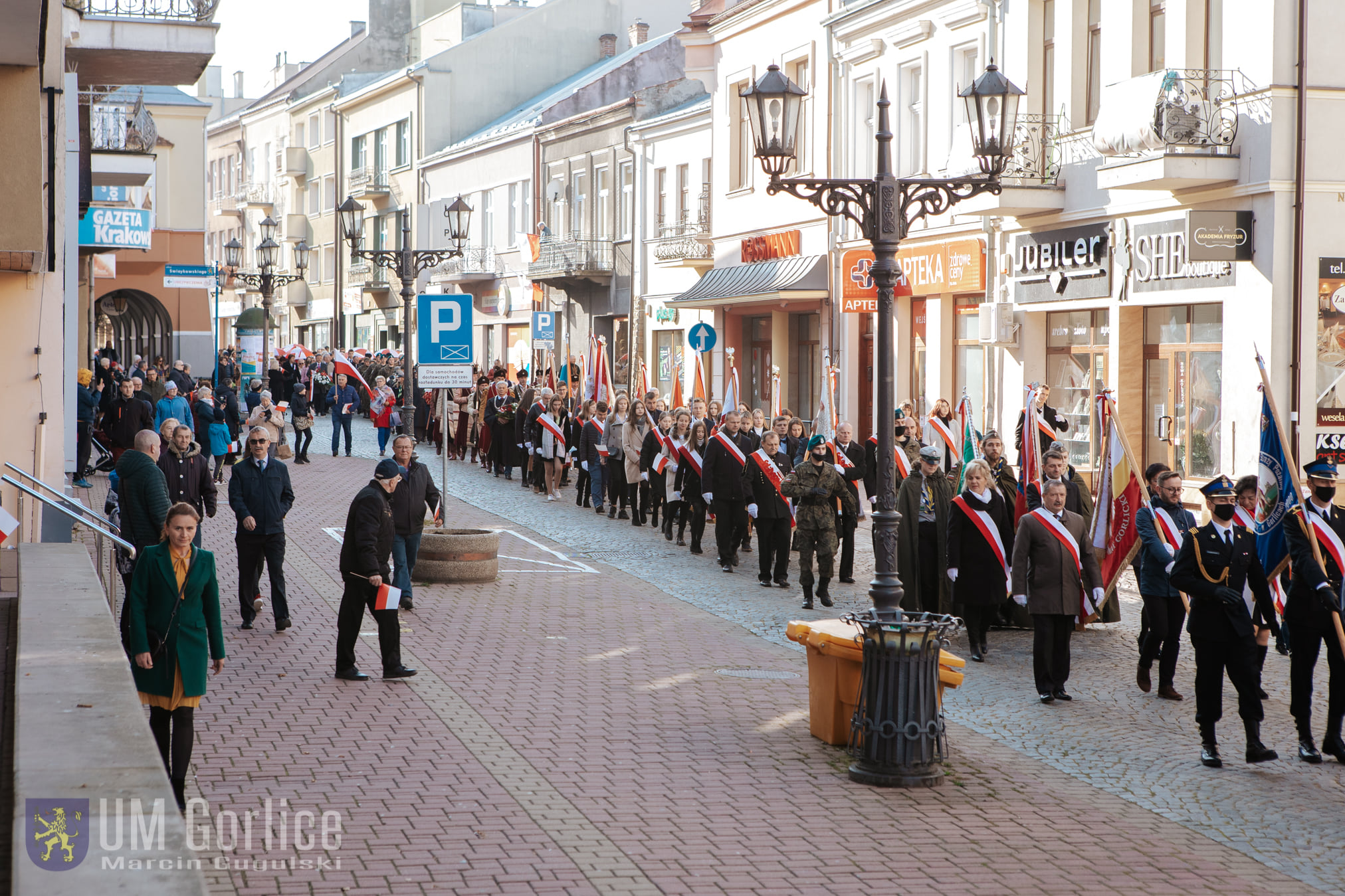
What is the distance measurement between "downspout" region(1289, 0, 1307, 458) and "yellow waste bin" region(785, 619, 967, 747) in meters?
9.93

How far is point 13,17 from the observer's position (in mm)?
12945

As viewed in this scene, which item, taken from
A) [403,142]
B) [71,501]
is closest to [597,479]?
[71,501]

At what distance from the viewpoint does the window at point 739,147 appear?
33.2 meters

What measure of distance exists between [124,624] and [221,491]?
17469 mm

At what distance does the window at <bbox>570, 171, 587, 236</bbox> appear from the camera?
140 ft

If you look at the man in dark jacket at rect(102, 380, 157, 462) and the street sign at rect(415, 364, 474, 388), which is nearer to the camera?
the street sign at rect(415, 364, 474, 388)

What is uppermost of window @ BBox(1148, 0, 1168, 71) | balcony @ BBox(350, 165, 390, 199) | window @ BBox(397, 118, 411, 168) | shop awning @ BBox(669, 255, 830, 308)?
window @ BBox(397, 118, 411, 168)

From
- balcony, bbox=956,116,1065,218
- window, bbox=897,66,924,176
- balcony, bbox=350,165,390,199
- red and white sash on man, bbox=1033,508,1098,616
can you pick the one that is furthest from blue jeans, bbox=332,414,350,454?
balcony, bbox=350,165,390,199

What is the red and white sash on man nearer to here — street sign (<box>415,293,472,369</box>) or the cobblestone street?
the cobblestone street

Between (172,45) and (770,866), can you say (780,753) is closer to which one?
(770,866)

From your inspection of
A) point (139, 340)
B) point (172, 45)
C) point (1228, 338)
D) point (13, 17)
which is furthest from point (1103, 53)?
point (139, 340)

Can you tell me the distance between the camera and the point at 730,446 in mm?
17750

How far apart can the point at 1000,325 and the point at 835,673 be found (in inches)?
579

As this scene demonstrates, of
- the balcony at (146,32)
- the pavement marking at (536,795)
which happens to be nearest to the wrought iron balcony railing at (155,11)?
the balcony at (146,32)
